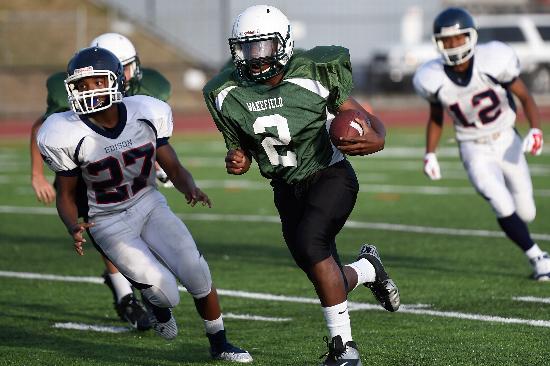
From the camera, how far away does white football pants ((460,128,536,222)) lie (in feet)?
24.1

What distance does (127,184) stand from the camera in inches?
217

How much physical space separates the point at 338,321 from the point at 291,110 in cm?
94

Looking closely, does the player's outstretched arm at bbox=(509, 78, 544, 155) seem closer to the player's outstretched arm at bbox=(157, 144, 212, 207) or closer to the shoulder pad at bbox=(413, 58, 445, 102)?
the shoulder pad at bbox=(413, 58, 445, 102)

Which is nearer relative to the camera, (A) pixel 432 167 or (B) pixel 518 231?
(B) pixel 518 231

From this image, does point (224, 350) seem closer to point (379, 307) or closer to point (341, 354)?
point (341, 354)

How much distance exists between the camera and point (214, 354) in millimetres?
5363

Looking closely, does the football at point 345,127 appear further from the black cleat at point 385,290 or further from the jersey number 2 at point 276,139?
the black cleat at point 385,290

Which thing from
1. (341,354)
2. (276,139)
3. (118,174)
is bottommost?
(341,354)

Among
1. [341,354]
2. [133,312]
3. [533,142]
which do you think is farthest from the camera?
[533,142]

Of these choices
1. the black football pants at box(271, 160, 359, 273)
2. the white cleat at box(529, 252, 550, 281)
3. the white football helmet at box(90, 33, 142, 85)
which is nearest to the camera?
the black football pants at box(271, 160, 359, 273)

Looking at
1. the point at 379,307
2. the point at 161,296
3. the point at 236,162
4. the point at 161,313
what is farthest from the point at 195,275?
the point at 379,307

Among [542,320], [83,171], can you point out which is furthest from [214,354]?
[542,320]

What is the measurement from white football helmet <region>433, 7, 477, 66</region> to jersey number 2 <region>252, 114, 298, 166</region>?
265 centimetres

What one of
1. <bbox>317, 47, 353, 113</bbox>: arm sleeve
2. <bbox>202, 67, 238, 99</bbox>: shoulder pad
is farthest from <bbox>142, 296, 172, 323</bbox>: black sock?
<bbox>317, 47, 353, 113</bbox>: arm sleeve
